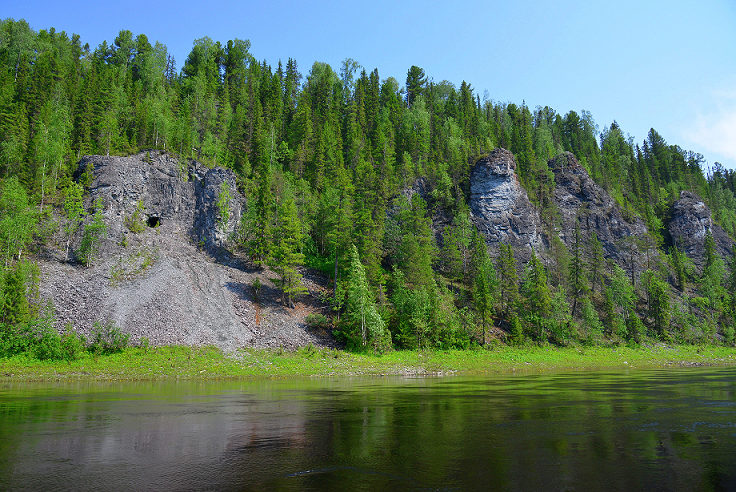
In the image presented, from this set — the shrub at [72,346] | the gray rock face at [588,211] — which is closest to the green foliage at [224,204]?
the shrub at [72,346]

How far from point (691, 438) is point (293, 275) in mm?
51859

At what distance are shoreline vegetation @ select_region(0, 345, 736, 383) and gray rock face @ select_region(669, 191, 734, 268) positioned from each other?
56.8 metres

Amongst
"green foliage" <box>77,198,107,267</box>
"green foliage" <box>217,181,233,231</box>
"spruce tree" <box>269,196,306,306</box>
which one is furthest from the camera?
"green foliage" <box>217,181,233,231</box>

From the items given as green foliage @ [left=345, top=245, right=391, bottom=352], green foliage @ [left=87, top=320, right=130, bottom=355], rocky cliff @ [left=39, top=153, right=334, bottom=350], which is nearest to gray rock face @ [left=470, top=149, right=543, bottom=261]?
green foliage @ [left=345, top=245, right=391, bottom=352]

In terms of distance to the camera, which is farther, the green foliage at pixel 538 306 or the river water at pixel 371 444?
the green foliage at pixel 538 306

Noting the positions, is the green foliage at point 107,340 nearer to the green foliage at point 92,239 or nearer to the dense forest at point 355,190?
the dense forest at point 355,190

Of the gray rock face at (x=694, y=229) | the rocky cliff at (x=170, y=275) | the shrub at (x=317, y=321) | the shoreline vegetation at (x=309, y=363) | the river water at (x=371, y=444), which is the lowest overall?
the shoreline vegetation at (x=309, y=363)

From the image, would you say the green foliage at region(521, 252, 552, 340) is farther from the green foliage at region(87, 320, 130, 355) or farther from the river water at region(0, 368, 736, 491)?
the green foliage at region(87, 320, 130, 355)

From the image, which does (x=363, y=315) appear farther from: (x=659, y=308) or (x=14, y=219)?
(x=659, y=308)

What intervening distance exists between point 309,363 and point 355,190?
48.6 metres

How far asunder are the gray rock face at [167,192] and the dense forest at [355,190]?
11.2ft

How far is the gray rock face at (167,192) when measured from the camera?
66188 mm

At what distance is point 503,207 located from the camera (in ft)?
311

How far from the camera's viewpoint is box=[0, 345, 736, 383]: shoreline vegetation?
38656 mm
